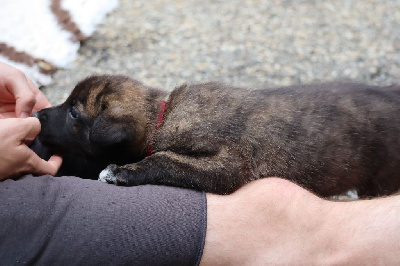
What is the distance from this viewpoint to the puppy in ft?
10.5

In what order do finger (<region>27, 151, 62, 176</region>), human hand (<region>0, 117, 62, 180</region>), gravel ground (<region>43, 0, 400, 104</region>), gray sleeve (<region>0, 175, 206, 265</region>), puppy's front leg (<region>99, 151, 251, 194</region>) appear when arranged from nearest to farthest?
1. gray sleeve (<region>0, 175, 206, 265</region>)
2. human hand (<region>0, 117, 62, 180</region>)
3. finger (<region>27, 151, 62, 176</region>)
4. puppy's front leg (<region>99, 151, 251, 194</region>)
5. gravel ground (<region>43, 0, 400, 104</region>)

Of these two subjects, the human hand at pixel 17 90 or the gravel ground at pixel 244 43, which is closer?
the human hand at pixel 17 90

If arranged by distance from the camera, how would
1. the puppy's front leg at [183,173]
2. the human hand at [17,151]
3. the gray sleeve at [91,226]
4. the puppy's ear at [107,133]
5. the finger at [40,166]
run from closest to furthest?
the gray sleeve at [91,226], the human hand at [17,151], the finger at [40,166], the puppy's front leg at [183,173], the puppy's ear at [107,133]

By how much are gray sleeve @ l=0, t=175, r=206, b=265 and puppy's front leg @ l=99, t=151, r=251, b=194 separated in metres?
0.28

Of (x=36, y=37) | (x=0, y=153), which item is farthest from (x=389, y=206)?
(x=36, y=37)

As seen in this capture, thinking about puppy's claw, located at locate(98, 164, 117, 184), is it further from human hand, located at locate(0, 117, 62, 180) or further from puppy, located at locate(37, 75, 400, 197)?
human hand, located at locate(0, 117, 62, 180)

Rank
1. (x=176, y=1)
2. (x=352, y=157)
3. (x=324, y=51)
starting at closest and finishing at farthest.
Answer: (x=352, y=157) → (x=324, y=51) → (x=176, y=1)

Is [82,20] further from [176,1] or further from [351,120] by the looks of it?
[351,120]

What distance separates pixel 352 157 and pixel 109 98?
62.6 inches

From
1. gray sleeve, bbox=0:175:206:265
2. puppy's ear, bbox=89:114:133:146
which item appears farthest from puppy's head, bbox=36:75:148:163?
gray sleeve, bbox=0:175:206:265

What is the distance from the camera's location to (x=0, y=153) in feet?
8.89

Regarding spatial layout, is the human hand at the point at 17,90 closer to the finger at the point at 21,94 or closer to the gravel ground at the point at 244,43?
the finger at the point at 21,94

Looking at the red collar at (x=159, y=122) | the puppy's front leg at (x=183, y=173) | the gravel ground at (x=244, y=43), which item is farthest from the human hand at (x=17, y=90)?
the gravel ground at (x=244, y=43)

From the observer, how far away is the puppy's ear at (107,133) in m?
3.25
